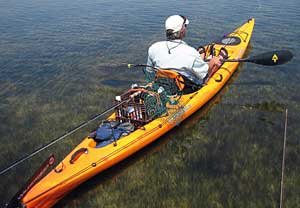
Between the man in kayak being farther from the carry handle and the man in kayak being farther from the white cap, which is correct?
the carry handle

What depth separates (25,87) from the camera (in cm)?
1105

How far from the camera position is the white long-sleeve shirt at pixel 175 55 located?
7.57 m

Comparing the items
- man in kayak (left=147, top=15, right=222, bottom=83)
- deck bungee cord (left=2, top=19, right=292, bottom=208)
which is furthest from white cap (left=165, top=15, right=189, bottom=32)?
deck bungee cord (left=2, top=19, right=292, bottom=208)

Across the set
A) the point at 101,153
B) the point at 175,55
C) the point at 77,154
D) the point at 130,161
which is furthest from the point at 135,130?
the point at 175,55

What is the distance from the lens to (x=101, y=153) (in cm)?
638

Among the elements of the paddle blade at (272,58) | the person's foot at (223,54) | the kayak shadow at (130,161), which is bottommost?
the kayak shadow at (130,161)

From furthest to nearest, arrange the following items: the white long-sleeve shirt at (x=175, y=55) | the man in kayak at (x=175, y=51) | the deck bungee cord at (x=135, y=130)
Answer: the white long-sleeve shirt at (x=175, y=55), the man in kayak at (x=175, y=51), the deck bungee cord at (x=135, y=130)

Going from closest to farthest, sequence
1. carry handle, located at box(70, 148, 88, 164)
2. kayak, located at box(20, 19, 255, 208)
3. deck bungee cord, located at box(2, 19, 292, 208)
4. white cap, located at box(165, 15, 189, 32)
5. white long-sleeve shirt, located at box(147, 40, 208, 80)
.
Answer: kayak, located at box(20, 19, 255, 208)
deck bungee cord, located at box(2, 19, 292, 208)
carry handle, located at box(70, 148, 88, 164)
white cap, located at box(165, 15, 189, 32)
white long-sleeve shirt, located at box(147, 40, 208, 80)

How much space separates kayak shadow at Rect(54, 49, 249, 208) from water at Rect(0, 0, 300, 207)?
2 cm

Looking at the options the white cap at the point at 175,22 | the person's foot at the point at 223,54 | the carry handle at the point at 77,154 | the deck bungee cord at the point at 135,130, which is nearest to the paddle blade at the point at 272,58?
the deck bungee cord at the point at 135,130

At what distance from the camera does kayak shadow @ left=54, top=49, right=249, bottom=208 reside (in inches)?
243

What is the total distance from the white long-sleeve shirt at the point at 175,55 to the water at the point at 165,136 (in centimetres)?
163

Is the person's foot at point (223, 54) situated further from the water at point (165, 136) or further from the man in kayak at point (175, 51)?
the man in kayak at point (175, 51)

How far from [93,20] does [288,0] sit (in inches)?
576
